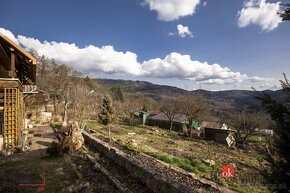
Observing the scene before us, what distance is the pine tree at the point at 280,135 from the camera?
373 centimetres

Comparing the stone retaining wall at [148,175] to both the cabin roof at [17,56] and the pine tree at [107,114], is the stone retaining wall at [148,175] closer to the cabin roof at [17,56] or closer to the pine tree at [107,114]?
the pine tree at [107,114]

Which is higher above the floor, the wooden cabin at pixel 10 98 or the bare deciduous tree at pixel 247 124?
the wooden cabin at pixel 10 98

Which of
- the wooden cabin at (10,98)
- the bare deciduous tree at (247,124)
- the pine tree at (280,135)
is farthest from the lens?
the bare deciduous tree at (247,124)

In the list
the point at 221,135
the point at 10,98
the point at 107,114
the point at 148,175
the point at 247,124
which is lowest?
the point at 221,135

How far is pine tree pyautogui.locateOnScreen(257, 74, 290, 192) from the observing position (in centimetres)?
373

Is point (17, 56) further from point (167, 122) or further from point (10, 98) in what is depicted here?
point (167, 122)

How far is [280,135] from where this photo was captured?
3.82 metres

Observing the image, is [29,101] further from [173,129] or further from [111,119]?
[173,129]

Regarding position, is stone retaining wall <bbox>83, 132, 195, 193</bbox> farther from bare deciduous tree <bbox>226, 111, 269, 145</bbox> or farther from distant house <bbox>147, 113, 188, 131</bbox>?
distant house <bbox>147, 113, 188, 131</bbox>

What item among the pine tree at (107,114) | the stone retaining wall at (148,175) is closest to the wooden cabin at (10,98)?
the stone retaining wall at (148,175)

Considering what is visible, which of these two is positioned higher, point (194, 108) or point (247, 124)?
point (194, 108)

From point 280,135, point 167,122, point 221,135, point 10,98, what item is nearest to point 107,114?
point 10,98

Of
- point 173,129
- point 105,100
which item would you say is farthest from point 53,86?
point 173,129

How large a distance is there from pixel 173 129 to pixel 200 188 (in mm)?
33209
